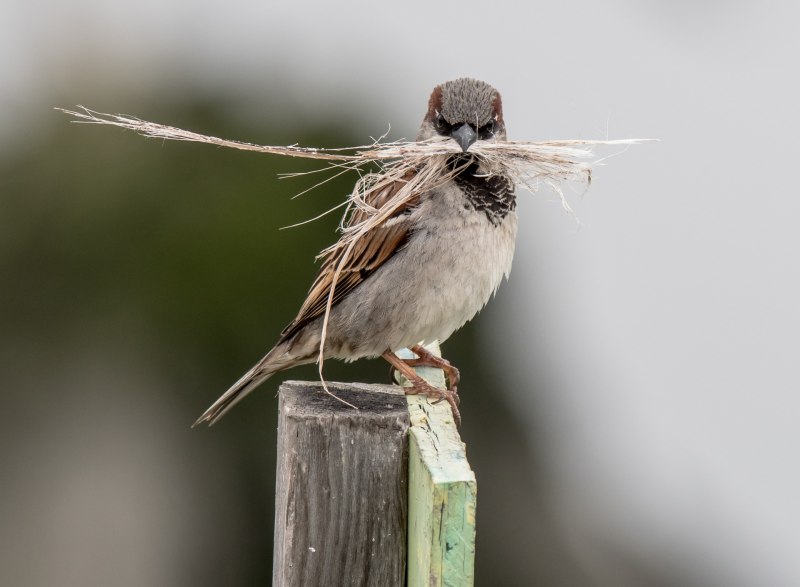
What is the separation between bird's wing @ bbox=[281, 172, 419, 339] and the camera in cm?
333

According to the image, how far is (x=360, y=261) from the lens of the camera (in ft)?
11.3

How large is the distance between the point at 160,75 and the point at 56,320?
1.52 metres

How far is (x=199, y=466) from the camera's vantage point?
5086 millimetres

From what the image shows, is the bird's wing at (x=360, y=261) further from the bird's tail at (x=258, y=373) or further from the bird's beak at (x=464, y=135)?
the bird's beak at (x=464, y=135)

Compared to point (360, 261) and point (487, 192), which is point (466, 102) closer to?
Answer: point (487, 192)

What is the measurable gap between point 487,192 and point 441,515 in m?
1.50

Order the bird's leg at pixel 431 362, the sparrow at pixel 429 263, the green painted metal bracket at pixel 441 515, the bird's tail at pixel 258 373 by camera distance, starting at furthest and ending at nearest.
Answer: the bird's leg at pixel 431 362 < the bird's tail at pixel 258 373 < the sparrow at pixel 429 263 < the green painted metal bracket at pixel 441 515

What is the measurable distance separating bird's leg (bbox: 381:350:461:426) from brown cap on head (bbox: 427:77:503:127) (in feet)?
2.19

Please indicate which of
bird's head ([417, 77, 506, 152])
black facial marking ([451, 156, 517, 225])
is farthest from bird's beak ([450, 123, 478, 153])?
black facial marking ([451, 156, 517, 225])

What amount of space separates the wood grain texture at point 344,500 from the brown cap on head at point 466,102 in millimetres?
1131

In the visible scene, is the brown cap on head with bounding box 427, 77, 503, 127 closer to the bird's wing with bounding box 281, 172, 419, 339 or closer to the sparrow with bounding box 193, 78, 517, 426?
the sparrow with bounding box 193, 78, 517, 426

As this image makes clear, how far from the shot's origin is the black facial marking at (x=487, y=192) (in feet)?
10.8

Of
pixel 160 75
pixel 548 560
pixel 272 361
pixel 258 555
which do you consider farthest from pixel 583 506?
pixel 160 75

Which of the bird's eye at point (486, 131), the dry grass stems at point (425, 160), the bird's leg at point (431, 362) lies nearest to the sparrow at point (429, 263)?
the bird's eye at point (486, 131)
